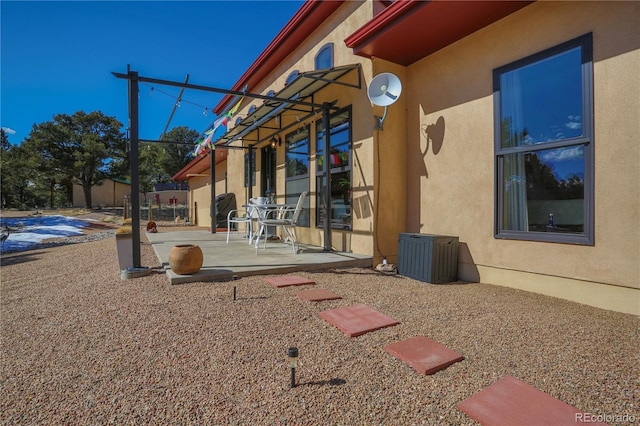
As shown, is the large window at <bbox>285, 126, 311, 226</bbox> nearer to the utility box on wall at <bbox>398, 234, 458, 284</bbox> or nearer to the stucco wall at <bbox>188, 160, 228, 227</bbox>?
the utility box on wall at <bbox>398, 234, 458, 284</bbox>

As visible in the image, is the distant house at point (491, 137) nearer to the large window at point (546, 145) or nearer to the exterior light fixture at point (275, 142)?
the large window at point (546, 145)

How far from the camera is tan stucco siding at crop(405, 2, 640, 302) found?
2855 mm

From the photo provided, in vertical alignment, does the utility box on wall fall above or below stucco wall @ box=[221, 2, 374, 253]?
below

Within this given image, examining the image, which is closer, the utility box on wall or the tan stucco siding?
the tan stucco siding

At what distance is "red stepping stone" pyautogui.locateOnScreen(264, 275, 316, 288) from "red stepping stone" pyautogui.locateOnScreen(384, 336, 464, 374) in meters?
1.70

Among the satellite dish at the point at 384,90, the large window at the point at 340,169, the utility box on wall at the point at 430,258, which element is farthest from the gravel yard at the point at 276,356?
the satellite dish at the point at 384,90

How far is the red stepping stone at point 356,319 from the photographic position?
7.95ft

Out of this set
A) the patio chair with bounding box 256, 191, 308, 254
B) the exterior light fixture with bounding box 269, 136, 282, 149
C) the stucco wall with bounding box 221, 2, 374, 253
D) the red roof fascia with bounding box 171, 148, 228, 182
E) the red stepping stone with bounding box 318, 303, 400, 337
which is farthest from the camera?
the red roof fascia with bounding box 171, 148, 228, 182

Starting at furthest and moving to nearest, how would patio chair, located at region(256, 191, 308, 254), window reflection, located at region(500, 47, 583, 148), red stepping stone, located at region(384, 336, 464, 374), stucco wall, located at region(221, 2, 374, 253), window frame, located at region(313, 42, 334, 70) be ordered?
1. window frame, located at region(313, 42, 334, 70)
2. patio chair, located at region(256, 191, 308, 254)
3. stucco wall, located at region(221, 2, 374, 253)
4. window reflection, located at region(500, 47, 583, 148)
5. red stepping stone, located at region(384, 336, 464, 374)

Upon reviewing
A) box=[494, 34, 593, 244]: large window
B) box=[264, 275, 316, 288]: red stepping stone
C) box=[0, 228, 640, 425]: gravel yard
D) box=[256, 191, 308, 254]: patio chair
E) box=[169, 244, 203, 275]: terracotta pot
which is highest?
box=[494, 34, 593, 244]: large window

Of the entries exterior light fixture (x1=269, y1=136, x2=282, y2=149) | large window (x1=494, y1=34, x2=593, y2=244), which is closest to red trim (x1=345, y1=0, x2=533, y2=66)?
large window (x1=494, y1=34, x2=593, y2=244)

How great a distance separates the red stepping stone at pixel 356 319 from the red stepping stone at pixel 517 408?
944 mm

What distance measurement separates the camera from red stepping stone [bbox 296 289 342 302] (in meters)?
3.16

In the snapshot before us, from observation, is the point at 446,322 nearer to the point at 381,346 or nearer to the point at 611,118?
the point at 381,346
